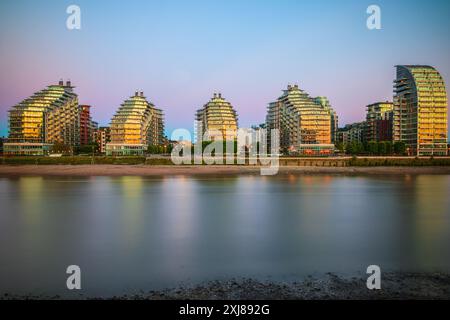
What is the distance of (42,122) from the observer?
114688 mm

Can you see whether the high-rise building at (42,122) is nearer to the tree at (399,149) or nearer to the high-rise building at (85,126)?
the high-rise building at (85,126)

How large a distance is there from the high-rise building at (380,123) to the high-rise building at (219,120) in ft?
187

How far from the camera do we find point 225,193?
42.1 metres

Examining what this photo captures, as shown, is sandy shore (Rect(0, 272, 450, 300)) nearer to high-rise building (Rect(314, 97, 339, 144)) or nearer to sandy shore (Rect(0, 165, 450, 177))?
sandy shore (Rect(0, 165, 450, 177))

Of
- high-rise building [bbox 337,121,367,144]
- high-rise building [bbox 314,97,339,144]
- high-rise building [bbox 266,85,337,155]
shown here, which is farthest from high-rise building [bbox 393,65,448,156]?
high-rise building [bbox 314,97,339,144]

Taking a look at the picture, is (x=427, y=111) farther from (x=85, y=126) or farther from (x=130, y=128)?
(x=85, y=126)

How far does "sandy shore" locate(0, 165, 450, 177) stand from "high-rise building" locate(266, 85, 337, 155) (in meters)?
40.5

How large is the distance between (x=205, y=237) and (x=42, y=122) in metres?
112

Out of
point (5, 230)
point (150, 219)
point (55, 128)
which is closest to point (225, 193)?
point (150, 219)

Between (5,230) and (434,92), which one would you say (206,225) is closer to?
(5,230)

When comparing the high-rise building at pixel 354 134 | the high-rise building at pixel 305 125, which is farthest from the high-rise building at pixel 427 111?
the high-rise building at pixel 354 134

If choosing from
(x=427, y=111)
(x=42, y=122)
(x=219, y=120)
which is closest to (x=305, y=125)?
(x=219, y=120)

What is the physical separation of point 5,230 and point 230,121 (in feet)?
355

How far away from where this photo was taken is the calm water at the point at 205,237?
1448cm
